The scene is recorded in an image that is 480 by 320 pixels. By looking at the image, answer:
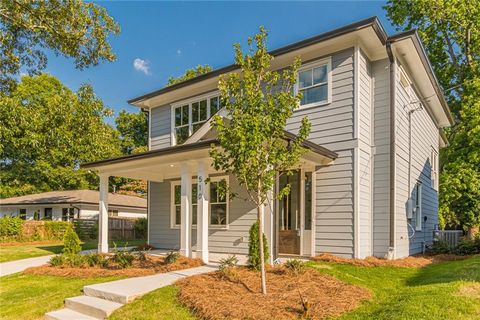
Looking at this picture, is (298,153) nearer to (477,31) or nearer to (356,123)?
(356,123)

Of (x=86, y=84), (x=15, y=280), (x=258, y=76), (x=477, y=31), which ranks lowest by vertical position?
(x=15, y=280)

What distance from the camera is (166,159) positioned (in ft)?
32.9

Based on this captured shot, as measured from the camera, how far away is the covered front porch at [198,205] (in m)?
8.98

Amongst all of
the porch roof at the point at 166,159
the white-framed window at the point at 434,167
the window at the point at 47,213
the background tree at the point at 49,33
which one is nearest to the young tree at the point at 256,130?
the porch roof at the point at 166,159

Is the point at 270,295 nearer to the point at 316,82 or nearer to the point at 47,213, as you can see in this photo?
the point at 316,82

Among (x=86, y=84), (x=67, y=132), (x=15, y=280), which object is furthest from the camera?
(x=67, y=132)

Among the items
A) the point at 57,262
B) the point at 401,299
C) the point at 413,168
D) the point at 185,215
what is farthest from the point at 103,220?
the point at 413,168

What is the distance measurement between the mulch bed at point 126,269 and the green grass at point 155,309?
203cm

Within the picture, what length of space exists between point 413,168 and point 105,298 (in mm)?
10131

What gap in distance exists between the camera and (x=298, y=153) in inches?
233

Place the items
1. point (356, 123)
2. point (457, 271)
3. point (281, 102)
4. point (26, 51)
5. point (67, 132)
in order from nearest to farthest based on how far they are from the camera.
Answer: point (281, 102) < point (457, 271) < point (356, 123) < point (26, 51) < point (67, 132)

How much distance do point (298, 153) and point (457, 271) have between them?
172 inches

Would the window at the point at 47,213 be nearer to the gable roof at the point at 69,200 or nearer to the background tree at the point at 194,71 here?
the gable roof at the point at 69,200

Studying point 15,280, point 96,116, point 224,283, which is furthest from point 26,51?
point 96,116
